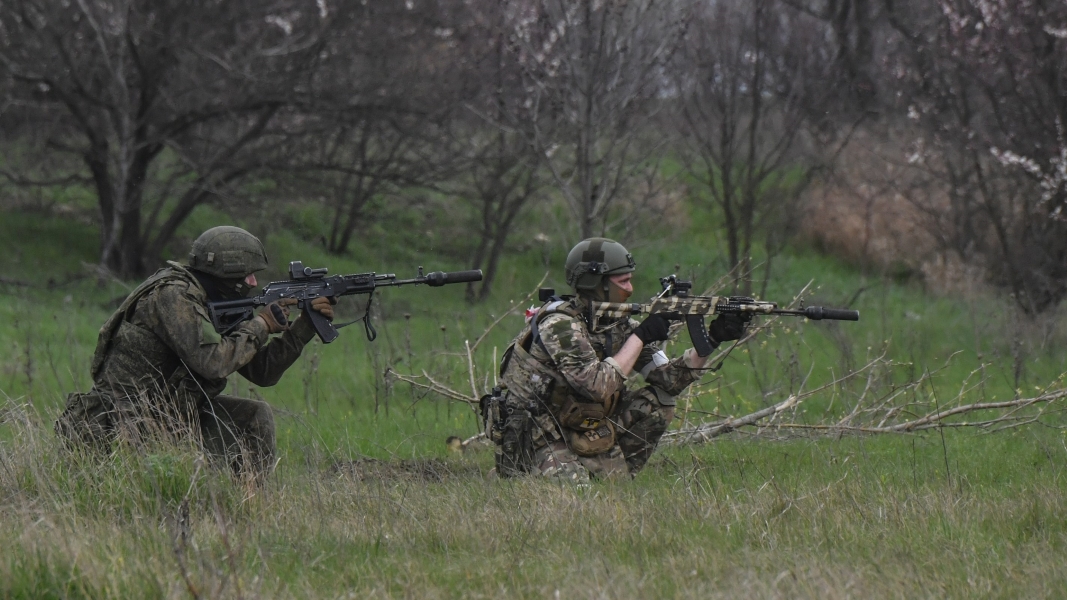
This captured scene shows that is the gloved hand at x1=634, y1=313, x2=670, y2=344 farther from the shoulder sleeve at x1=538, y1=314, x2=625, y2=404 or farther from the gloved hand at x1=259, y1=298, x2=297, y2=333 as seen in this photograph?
the gloved hand at x1=259, y1=298, x2=297, y2=333

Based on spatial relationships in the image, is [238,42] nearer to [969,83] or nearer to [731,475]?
[969,83]

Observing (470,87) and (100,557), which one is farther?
(470,87)

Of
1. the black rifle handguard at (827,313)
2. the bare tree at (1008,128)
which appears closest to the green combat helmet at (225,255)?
the black rifle handguard at (827,313)

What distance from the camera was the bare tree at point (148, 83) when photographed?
1609cm

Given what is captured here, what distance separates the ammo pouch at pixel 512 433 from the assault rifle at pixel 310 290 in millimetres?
755

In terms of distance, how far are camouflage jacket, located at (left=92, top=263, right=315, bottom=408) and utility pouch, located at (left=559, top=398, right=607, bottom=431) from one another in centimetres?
171

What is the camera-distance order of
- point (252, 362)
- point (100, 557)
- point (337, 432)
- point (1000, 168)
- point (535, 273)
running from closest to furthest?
point (100, 557) → point (252, 362) → point (337, 432) → point (1000, 168) → point (535, 273)

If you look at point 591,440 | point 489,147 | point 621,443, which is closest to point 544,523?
point 591,440

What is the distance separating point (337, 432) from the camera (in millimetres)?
8641

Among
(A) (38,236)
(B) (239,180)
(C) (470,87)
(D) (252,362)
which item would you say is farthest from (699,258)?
(D) (252,362)

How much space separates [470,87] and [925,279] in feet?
25.2

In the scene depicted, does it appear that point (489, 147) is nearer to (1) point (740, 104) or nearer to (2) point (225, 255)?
(1) point (740, 104)

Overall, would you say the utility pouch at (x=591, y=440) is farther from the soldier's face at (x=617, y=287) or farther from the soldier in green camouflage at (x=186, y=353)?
the soldier in green camouflage at (x=186, y=353)

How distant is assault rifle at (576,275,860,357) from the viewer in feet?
20.9
